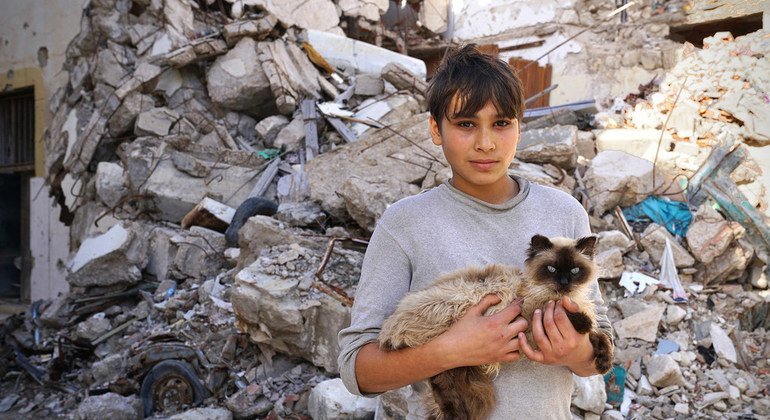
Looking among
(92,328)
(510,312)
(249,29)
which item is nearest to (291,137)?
(249,29)

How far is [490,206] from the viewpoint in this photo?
160 centimetres

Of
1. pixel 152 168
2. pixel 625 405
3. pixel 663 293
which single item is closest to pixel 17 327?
pixel 152 168

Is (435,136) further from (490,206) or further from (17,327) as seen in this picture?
(17,327)

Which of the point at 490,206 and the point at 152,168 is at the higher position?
the point at 490,206

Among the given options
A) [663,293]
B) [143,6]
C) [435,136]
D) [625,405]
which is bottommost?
[625,405]

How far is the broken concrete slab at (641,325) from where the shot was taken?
5359 mm

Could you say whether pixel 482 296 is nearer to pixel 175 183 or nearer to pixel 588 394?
pixel 588 394

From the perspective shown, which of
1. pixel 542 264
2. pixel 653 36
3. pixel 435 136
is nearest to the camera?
pixel 542 264

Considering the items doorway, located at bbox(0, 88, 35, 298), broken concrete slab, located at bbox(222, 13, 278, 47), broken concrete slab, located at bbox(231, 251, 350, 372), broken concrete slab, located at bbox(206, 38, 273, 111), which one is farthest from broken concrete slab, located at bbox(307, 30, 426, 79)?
broken concrete slab, located at bbox(231, 251, 350, 372)

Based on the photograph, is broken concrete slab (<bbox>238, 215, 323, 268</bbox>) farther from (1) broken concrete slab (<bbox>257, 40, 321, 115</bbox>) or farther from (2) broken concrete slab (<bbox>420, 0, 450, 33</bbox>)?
(2) broken concrete slab (<bbox>420, 0, 450, 33</bbox>)

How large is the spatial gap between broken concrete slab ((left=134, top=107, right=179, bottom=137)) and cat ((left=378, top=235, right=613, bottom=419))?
930cm

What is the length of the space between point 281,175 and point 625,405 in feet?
21.0

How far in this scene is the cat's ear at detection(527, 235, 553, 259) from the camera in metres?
1.48

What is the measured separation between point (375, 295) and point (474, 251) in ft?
1.14
